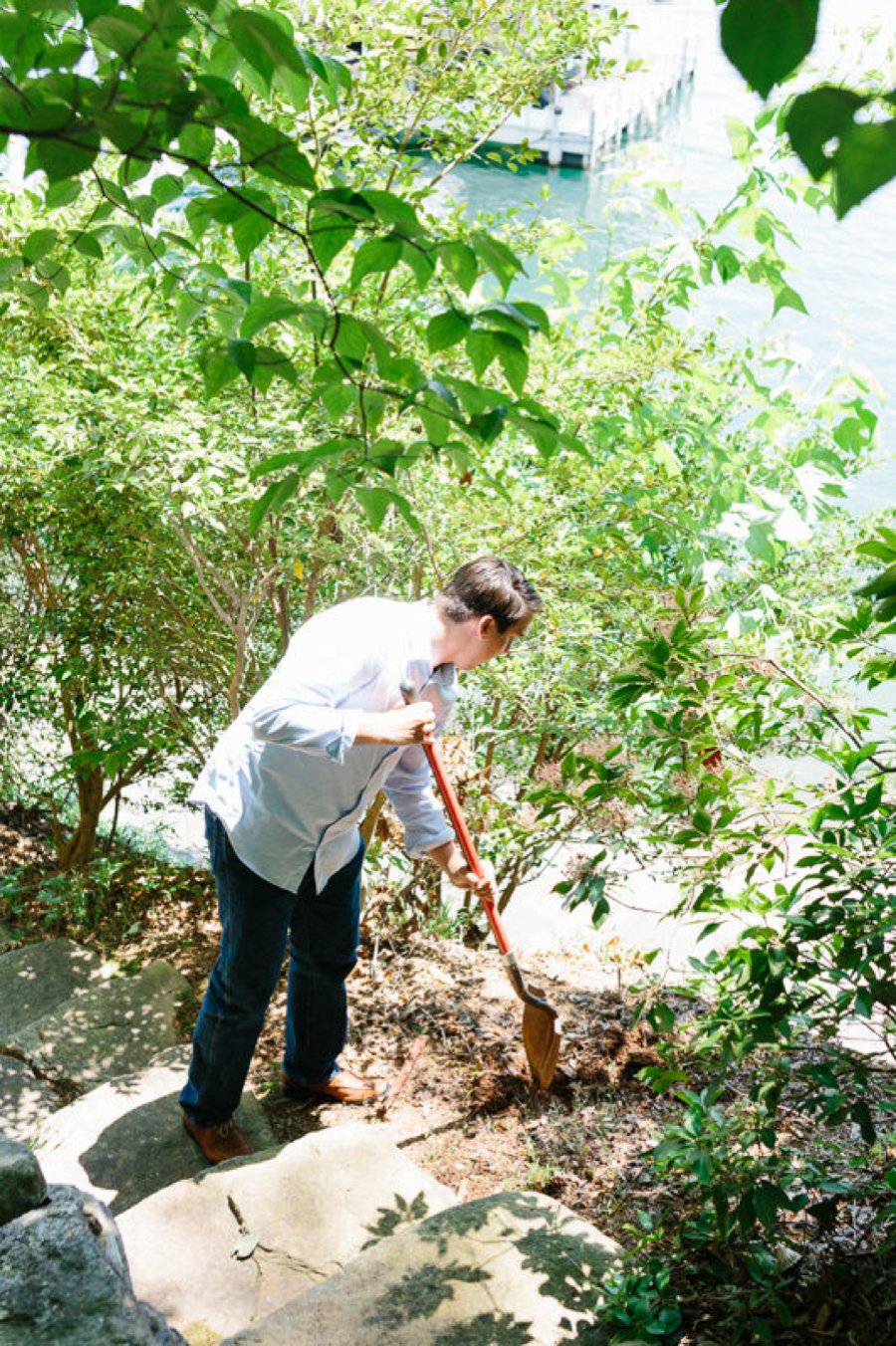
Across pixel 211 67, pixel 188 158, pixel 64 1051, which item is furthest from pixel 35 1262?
pixel 64 1051

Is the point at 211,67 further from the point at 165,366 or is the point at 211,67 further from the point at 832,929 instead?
the point at 165,366

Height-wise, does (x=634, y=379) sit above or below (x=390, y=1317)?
above

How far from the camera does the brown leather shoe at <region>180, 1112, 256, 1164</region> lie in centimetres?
316

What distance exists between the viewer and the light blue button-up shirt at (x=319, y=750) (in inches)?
106

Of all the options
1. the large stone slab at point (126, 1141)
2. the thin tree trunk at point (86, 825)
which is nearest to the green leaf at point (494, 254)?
the large stone slab at point (126, 1141)

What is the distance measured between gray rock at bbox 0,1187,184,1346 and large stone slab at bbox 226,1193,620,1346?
32 cm

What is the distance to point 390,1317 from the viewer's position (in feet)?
7.15

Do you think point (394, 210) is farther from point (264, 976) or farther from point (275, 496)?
point (264, 976)

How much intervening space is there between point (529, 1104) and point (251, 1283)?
3.29 ft

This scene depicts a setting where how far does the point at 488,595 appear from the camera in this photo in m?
2.78

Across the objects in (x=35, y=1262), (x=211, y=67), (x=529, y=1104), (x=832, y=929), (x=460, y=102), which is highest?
(x=460, y=102)

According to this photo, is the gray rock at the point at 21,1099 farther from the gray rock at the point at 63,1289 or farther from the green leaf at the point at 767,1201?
the green leaf at the point at 767,1201

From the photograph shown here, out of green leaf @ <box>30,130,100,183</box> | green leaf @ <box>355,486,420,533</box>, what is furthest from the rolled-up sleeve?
green leaf @ <box>30,130,100,183</box>

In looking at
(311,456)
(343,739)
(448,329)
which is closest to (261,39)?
(448,329)
